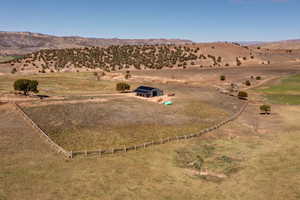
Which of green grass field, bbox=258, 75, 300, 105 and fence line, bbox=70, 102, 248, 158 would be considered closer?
fence line, bbox=70, 102, 248, 158

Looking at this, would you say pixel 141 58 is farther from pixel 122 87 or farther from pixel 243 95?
pixel 243 95

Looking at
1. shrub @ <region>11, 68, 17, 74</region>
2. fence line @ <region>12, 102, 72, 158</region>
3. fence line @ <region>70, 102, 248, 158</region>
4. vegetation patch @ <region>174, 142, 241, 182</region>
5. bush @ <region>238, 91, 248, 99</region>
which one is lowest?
vegetation patch @ <region>174, 142, 241, 182</region>

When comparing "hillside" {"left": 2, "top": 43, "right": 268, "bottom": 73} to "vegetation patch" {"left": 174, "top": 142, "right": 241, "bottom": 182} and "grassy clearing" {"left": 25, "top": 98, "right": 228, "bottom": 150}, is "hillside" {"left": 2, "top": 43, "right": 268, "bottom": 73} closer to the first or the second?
"grassy clearing" {"left": 25, "top": 98, "right": 228, "bottom": 150}

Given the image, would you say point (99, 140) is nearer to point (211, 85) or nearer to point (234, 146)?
point (234, 146)

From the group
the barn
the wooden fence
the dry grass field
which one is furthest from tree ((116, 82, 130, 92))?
the wooden fence

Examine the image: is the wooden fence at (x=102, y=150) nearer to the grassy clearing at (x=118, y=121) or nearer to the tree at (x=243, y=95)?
the grassy clearing at (x=118, y=121)

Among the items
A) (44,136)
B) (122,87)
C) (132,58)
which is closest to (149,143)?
(44,136)

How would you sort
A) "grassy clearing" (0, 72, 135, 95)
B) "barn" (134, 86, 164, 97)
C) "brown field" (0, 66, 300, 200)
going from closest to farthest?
"brown field" (0, 66, 300, 200) < "barn" (134, 86, 164, 97) < "grassy clearing" (0, 72, 135, 95)

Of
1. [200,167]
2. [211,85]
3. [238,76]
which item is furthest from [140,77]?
[200,167]
